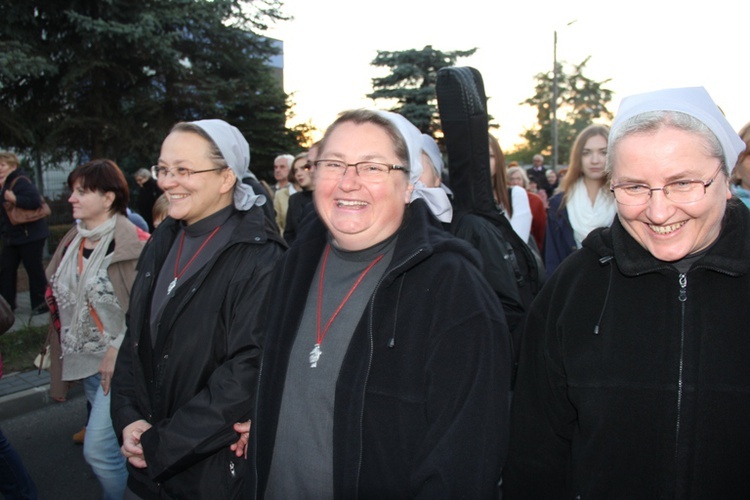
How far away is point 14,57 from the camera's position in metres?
11.5

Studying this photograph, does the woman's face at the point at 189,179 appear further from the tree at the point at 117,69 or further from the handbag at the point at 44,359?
the tree at the point at 117,69

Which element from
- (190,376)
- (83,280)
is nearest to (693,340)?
(190,376)

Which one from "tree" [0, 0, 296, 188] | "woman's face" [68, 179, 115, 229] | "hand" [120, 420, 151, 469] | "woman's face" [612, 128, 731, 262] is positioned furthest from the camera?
"tree" [0, 0, 296, 188]

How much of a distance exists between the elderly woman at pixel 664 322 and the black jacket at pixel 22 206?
783 cm

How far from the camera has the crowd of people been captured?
5.50 feet

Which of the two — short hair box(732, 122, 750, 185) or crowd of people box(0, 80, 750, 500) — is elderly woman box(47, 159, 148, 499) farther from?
short hair box(732, 122, 750, 185)

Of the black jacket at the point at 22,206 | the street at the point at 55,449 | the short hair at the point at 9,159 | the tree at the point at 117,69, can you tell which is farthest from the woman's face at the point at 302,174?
the tree at the point at 117,69

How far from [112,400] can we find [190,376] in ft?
1.89

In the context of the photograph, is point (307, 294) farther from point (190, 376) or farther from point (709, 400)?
point (709, 400)

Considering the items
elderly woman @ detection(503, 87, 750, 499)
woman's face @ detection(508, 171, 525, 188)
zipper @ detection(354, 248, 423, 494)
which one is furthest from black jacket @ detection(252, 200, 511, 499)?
woman's face @ detection(508, 171, 525, 188)

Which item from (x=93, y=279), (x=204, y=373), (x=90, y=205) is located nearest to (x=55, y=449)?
(x=93, y=279)

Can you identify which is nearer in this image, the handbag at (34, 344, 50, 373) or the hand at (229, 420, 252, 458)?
the hand at (229, 420, 252, 458)

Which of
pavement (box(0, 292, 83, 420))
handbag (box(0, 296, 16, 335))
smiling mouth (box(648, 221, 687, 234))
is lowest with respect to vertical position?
pavement (box(0, 292, 83, 420))

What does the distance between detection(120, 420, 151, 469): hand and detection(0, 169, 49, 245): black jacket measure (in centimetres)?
637
